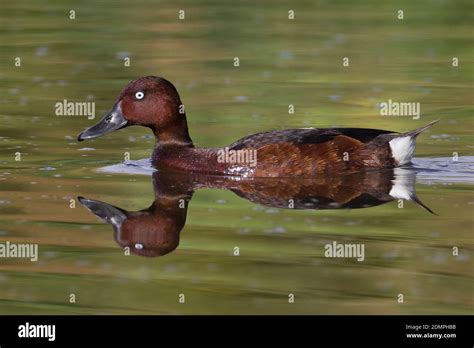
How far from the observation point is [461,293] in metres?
8.59

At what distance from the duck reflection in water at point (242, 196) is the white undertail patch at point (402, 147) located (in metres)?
0.13

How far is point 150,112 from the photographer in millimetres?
12883

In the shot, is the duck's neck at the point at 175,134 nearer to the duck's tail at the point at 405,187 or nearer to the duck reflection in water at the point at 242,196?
the duck reflection in water at the point at 242,196

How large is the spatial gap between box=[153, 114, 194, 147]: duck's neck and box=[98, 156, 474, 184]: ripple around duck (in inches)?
11.2

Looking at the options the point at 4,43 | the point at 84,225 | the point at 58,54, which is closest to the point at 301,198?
the point at 84,225

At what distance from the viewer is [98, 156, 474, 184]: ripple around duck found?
469 inches

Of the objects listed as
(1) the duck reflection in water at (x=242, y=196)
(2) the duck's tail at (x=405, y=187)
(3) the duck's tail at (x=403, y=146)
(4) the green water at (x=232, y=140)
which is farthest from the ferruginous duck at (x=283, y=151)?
(4) the green water at (x=232, y=140)

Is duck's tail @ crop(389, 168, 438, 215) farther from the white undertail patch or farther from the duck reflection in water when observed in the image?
the white undertail patch

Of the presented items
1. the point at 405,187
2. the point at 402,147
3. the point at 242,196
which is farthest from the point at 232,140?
the point at 405,187

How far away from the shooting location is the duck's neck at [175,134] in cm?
1295

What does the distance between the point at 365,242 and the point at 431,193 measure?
6.13 ft

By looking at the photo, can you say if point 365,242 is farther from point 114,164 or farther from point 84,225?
point 114,164

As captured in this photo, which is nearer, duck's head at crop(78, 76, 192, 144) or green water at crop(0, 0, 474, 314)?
green water at crop(0, 0, 474, 314)

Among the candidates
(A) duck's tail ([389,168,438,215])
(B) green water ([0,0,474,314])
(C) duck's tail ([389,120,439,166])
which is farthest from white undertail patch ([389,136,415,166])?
(B) green water ([0,0,474,314])
